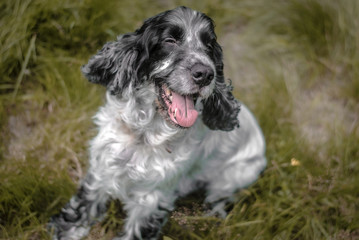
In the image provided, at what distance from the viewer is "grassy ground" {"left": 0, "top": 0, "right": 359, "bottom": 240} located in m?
3.11

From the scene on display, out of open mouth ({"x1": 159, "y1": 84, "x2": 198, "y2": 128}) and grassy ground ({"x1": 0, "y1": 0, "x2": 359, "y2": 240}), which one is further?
grassy ground ({"x1": 0, "y1": 0, "x2": 359, "y2": 240})

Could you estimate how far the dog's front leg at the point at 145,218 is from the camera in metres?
2.95

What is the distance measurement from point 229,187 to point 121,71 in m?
1.46

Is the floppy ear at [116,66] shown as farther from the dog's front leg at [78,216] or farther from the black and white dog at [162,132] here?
the dog's front leg at [78,216]

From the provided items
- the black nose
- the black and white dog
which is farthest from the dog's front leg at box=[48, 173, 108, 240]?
the black nose

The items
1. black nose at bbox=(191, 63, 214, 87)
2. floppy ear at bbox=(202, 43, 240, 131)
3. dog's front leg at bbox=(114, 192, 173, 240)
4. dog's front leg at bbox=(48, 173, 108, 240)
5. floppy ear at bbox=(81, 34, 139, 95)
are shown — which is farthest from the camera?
dog's front leg at bbox=(48, 173, 108, 240)

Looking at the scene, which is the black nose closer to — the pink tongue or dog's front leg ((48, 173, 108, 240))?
the pink tongue

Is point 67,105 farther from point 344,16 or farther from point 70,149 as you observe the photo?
point 344,16

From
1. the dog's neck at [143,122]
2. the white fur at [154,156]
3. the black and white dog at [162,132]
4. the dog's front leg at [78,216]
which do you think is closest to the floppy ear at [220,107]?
the black and white dog at [162,132]

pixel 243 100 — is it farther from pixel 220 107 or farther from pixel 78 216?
pixel 78 216

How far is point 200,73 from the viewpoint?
2.37 meters

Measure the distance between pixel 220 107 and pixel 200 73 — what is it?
0.50 meters

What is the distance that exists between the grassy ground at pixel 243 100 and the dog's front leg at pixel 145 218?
0.39ft

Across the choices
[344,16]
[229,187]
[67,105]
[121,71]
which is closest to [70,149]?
[67,105]
